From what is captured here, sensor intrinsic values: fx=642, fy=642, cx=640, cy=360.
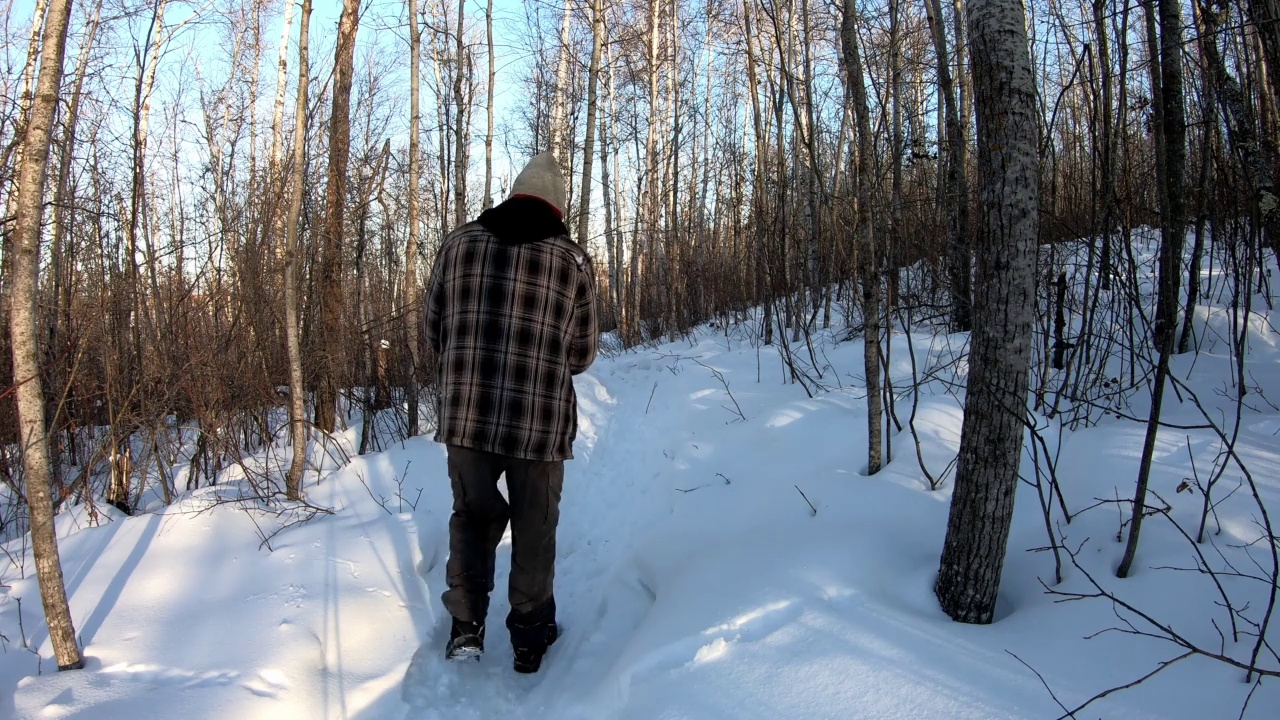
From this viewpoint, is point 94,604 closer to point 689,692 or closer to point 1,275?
point 689,692

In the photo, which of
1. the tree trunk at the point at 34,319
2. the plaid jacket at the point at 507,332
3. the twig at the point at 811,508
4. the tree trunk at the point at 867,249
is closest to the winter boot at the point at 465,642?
the plaid jacket at the point at 507,332

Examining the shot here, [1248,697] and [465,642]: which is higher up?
[1248,697]

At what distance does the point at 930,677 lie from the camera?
1737 mm

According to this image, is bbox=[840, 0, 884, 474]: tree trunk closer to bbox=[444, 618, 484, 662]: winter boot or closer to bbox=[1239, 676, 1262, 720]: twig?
bbox=[1239, 676, 1262, 720]: twig

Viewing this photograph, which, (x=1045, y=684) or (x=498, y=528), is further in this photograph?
(x=498, y=528)

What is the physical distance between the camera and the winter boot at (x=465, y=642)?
2477 mm

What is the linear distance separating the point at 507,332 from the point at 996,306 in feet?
5.33

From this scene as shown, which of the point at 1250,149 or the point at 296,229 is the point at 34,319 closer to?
the point at 296,229

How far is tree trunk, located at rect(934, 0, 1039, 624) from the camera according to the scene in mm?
1841

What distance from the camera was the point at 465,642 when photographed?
8.13 ft

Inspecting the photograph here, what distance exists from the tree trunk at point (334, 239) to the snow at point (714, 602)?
1.34 meters

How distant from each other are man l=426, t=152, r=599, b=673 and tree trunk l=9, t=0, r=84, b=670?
3.85 feet

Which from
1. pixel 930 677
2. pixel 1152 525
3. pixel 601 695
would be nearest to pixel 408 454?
pixel 601 695

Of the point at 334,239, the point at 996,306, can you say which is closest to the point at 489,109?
the point at 334,239
